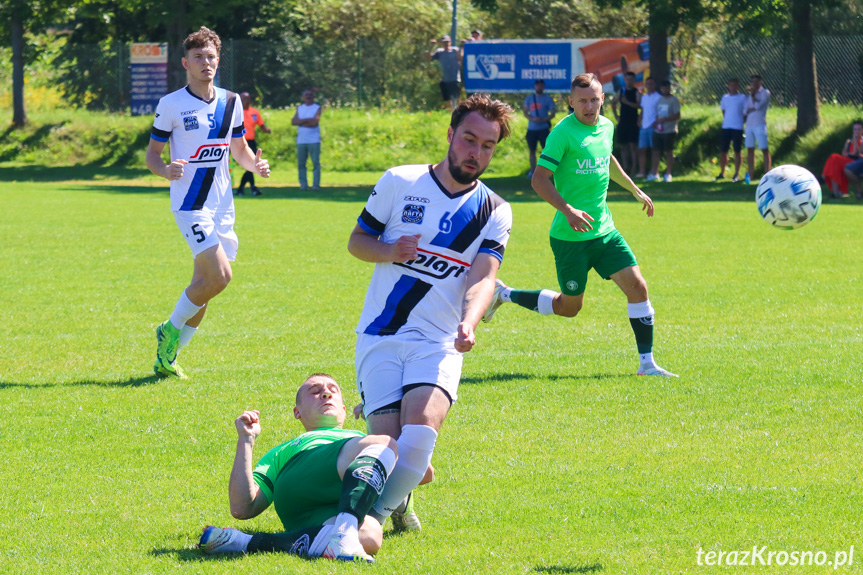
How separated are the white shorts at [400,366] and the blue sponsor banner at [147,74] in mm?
31091

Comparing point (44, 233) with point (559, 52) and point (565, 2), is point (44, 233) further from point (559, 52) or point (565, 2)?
point (565, 2)

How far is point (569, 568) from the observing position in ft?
13.5

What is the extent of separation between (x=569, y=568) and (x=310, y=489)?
1.12 meters

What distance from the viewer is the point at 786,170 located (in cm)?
830

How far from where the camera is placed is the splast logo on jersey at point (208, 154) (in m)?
7.77

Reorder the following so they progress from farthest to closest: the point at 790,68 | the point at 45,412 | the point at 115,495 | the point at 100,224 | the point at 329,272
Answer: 1. the point at 790,68
2. the point at 100,224
3. the point at 329,272
4. the point at 45,412
5. the point at 115,495

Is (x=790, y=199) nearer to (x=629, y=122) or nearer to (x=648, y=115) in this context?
(x=648, y=115)

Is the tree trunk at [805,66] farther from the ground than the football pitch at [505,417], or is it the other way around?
the tree trunk at [805,66]

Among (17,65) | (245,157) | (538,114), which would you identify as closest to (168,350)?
(245,157)

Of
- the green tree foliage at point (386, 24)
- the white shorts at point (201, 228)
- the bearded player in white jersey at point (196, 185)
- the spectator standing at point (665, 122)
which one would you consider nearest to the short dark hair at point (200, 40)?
the bearded player in white jersey at point (196, 185)

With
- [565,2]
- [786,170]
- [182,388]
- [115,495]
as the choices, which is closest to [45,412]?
[182,388]

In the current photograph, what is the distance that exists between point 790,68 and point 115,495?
28.9 meters

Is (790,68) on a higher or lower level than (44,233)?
higher

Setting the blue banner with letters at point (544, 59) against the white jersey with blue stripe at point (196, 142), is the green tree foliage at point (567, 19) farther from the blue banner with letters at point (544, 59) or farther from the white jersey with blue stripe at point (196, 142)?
the white jersey with blue stripe at point (196, 142)
